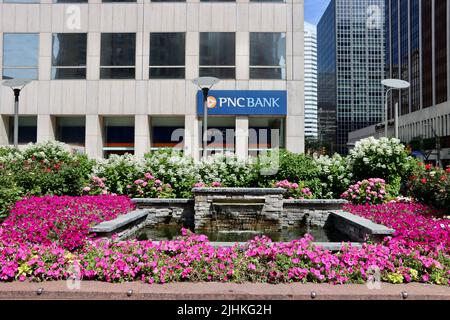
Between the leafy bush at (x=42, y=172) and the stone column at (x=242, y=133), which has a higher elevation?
the stone column at (x=242, y=133)

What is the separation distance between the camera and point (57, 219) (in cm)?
761

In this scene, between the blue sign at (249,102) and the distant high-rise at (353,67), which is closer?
the blue sign at (249,102)

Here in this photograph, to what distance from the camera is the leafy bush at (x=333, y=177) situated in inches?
520

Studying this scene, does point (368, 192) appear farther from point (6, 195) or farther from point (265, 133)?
point (265, 133)

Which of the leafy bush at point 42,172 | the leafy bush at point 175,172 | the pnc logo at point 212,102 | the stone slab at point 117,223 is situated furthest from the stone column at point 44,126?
the stone slab at point 117,223

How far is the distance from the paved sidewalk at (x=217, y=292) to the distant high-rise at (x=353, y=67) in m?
153

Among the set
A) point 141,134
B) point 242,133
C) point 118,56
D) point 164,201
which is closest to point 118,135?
point 141,134

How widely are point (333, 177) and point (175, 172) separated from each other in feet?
17.2

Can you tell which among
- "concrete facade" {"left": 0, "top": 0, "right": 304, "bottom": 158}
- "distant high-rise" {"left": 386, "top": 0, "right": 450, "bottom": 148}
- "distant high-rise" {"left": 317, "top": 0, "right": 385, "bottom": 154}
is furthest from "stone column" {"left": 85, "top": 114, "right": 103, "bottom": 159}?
"distant high-rise" {"left": 317, "top": 0, "right": 385, "bottom": 154}

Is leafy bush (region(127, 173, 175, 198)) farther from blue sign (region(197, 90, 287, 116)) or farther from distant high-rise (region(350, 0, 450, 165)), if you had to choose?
distant high-rise (region(350, 0, 450, 165))

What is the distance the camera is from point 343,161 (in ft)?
44.8

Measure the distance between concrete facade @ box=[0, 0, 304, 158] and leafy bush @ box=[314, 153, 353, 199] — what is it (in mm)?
8420

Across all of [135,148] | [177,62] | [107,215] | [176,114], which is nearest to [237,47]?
[177,62]

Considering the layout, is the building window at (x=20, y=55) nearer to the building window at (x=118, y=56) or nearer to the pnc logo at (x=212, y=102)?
the building window at (x=118, y=56)
